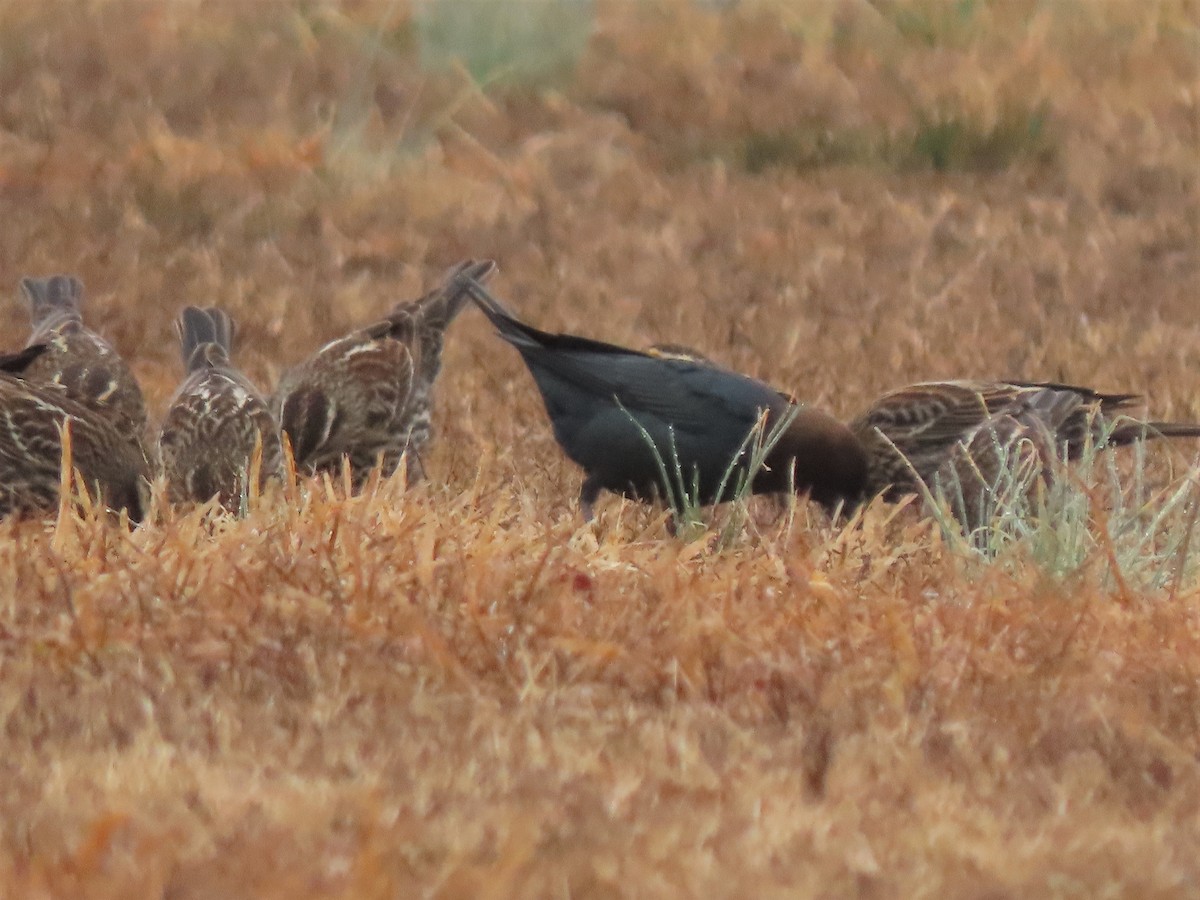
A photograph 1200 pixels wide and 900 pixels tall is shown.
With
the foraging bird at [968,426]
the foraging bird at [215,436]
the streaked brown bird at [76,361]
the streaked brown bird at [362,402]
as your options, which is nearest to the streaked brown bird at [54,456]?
the foraging bird at [215,436]

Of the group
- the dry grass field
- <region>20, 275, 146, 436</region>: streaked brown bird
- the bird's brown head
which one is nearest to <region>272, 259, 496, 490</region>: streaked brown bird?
the dry grass field

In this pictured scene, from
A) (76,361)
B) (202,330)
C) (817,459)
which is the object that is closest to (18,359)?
(76,361)

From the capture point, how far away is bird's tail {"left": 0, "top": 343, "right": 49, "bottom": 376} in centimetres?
650

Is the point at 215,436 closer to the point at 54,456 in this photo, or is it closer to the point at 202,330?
the point at 54,456

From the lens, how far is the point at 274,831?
9.63ft

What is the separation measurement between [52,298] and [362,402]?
1.42 m

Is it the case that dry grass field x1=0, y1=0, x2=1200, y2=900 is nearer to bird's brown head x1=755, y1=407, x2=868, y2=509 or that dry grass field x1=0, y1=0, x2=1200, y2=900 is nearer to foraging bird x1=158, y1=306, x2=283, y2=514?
bird's brown head x1=755, y1=407, x2=868, y2=509

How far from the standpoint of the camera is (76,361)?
7094 millimetres

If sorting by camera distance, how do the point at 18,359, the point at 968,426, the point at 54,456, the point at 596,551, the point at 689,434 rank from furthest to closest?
the point at 968,426 → the point at 18,359 → the point at 689,434 → the point at 54,456 → the point at 596,551

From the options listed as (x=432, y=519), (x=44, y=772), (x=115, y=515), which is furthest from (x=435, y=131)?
(x=44, y=772)

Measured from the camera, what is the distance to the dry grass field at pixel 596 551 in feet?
9.89

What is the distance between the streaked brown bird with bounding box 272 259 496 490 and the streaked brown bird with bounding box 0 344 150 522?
83cm

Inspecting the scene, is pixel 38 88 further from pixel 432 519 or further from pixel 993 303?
pixel 432 519

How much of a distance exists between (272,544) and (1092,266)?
5880 mm
